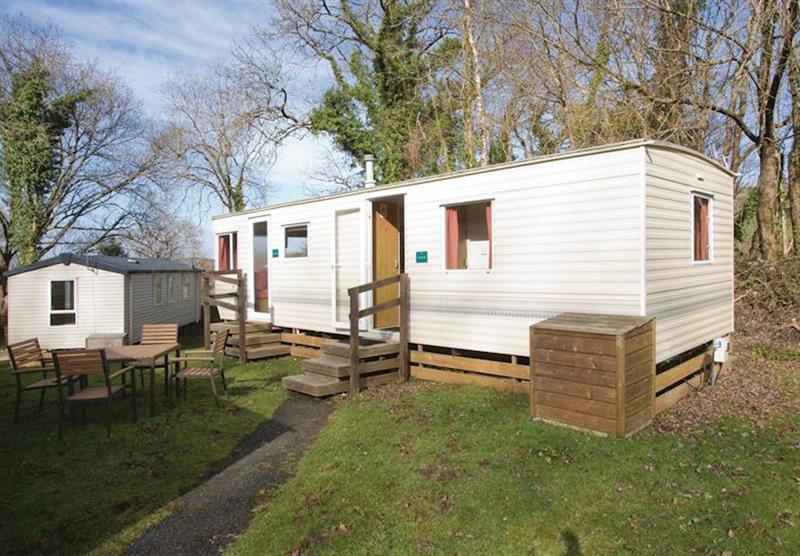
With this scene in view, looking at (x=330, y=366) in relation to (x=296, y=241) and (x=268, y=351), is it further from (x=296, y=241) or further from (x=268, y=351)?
(x=296, y=241)

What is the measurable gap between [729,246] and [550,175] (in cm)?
379

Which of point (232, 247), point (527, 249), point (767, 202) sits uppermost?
point (767, 202)

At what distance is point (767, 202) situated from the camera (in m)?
11.4

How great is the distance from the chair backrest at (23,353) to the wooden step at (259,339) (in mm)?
Answer: 3542

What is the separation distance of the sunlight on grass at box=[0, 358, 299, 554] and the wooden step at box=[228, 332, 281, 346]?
7.62 ft

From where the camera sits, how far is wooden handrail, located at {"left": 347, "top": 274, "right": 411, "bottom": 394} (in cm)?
725

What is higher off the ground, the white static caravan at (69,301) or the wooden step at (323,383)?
the white static caravan at (69,301)

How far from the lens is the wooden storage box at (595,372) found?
185 inches

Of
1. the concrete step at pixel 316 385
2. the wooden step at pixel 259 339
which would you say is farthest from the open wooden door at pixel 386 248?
the wooden step at pixel 259 339

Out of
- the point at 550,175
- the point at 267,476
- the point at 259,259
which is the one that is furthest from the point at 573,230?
the point at 259,259

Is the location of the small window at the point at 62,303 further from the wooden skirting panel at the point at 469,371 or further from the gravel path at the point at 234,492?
the wooden skirting panel at the point at 469,371


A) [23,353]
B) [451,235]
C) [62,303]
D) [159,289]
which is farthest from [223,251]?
[451,235]

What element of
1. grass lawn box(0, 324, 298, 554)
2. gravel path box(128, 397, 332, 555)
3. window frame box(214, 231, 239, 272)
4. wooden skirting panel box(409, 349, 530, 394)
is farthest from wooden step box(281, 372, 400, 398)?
window frame box(214, 231, 239, 272)

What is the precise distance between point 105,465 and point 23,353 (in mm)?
3032
